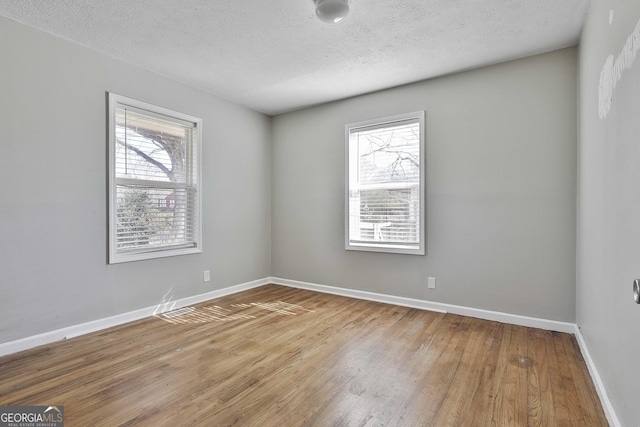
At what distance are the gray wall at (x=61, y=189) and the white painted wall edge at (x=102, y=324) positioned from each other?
5 cm

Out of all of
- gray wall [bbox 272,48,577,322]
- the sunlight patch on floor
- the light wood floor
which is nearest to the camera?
the light wood floor

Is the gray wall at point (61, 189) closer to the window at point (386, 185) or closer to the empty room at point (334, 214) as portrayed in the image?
the empty room at point (334, 214)

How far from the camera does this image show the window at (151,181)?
123 inches

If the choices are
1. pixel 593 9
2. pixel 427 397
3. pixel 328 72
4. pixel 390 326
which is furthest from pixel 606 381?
pixel 328 72

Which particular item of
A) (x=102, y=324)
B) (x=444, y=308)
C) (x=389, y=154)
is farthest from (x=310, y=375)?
(x=389, y=154)

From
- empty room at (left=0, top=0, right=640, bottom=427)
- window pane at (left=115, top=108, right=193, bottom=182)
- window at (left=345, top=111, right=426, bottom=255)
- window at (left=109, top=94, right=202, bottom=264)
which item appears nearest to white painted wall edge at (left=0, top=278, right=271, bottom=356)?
empty room at (left=0, top=0, right=640, bottom=427)

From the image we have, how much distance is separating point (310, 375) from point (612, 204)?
2.04 m

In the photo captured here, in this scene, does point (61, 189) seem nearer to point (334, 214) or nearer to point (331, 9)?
point (331, 9)

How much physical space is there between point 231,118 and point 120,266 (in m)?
2.26

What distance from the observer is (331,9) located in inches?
85.9

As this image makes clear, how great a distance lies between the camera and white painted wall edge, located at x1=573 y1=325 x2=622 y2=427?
1603mm

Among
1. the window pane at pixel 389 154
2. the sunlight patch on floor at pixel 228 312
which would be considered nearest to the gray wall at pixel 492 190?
→ the window pane at pixel 389 154
